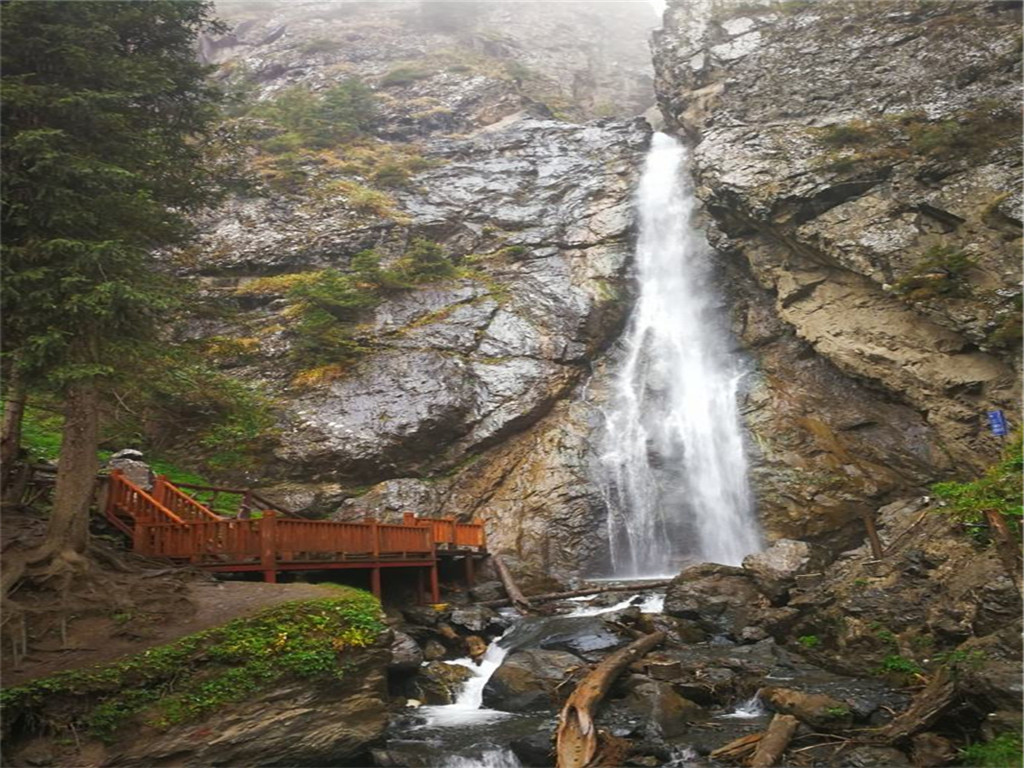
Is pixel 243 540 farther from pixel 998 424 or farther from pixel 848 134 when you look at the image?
pixel 848 134

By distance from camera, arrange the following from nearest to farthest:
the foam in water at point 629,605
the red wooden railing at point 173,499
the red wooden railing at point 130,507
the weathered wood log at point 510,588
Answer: the red wooden railing at point 130,507 < the red wooden railing at point 173,499 < the foam in water at point 629,605 < the weathered wood log at point 510,588

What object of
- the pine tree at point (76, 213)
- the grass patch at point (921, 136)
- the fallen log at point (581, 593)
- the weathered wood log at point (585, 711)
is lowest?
the weathered wood log at point (585, 711)

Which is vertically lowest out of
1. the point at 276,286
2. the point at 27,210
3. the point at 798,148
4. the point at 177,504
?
the point at 177,504

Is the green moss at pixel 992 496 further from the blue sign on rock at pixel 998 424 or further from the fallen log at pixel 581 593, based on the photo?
the fallen log at pixel 581 593

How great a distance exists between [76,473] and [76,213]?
3.61 meters

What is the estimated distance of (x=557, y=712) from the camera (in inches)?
357

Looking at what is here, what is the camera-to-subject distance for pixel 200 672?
653cm

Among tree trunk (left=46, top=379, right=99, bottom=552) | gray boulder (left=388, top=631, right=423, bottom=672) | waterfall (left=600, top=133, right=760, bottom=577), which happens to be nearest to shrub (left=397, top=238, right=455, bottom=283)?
waterfall (left=600, top=133, right=760, bottom=577)

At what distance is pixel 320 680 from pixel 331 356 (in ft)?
57.8

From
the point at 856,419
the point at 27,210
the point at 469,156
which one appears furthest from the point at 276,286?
the point at 856,419

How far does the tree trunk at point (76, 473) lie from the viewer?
810cm

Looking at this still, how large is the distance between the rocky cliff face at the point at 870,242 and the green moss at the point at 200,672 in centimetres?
1629

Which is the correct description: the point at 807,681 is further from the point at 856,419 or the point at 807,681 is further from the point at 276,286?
the point at 276,286

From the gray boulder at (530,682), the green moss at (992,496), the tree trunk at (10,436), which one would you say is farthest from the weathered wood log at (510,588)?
the tree trunk at (10,436)
